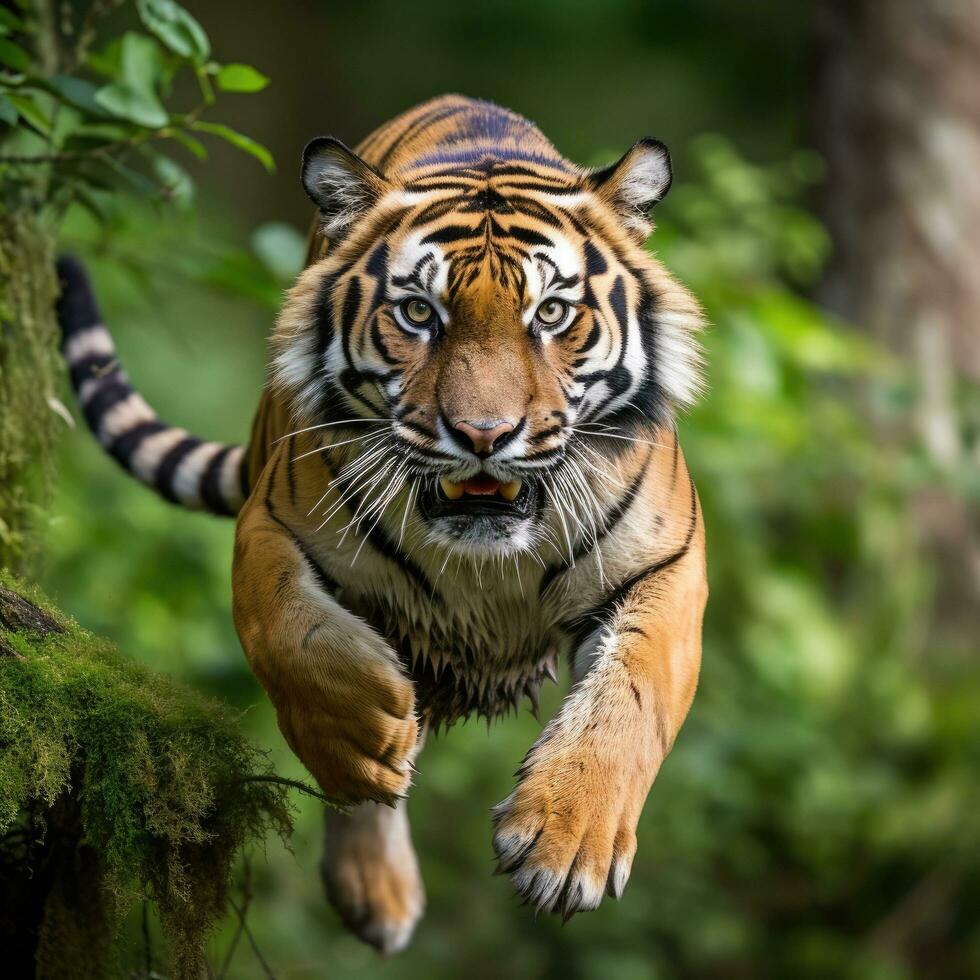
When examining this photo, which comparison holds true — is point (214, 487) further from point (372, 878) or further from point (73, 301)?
point (372, 878)

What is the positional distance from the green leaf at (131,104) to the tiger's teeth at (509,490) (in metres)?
1.13

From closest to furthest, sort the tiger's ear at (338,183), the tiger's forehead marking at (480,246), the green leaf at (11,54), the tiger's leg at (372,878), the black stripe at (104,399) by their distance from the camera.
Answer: the tiger's forehead marking at (480,246) → the tiger's ear at (338,183) → the green leaf at (11,54) → the black stripe at (104,399) → the tiger's leg at (372,878)

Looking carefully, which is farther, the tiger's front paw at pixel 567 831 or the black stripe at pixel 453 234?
the black stripe at pixel 453 234

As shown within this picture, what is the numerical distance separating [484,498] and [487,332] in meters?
0.26

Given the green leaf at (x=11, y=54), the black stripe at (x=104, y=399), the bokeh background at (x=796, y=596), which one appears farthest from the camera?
the bokeh background at (x=796, y=596)

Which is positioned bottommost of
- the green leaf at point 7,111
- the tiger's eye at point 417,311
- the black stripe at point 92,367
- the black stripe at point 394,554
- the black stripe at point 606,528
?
the black stripe at point 92,367

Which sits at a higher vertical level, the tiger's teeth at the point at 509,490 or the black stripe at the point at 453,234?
the black stripe at the point at 453,234

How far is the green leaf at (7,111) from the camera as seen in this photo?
2.46 meters

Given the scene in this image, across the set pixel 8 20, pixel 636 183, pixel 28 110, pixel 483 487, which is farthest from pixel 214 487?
pixel 636 183

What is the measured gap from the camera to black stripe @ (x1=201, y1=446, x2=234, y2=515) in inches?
127

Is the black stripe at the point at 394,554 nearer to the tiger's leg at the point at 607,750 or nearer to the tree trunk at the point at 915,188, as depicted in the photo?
the tiger's leg at the point at 607,750

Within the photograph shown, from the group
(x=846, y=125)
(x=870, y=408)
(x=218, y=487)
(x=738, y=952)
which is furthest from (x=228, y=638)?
(x=846, y=125)

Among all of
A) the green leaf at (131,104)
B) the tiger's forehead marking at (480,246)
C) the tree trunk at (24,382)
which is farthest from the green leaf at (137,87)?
the tiger's forehead marking at (480,246)

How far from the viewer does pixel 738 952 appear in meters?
6.49
